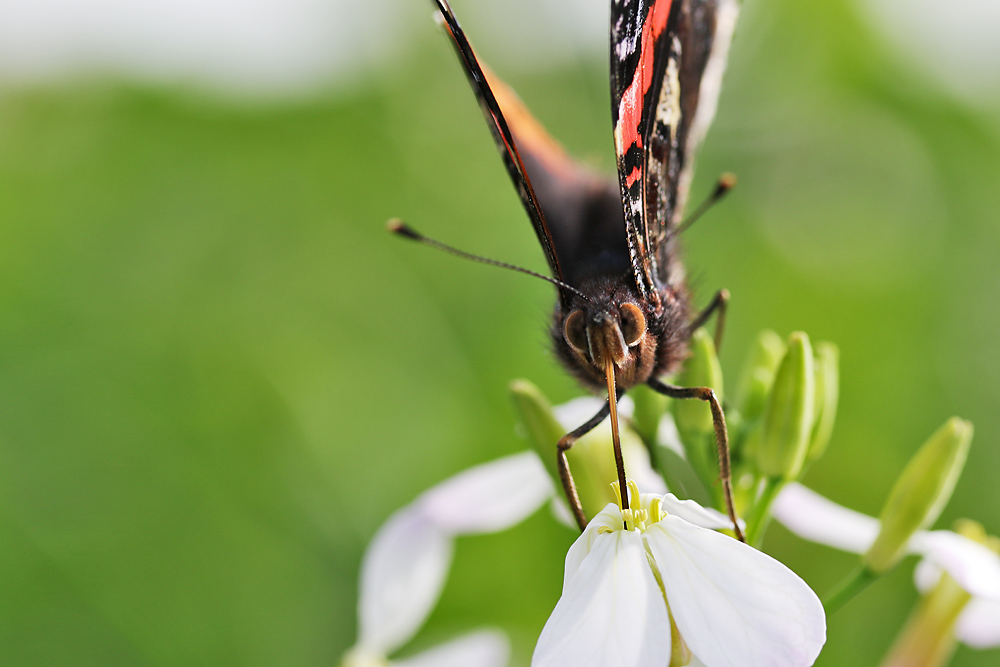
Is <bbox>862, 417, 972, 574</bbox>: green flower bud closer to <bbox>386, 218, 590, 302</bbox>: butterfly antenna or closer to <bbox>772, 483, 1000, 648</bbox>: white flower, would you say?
<bbox>772, 483, 1000, 648</bbox>: white flower

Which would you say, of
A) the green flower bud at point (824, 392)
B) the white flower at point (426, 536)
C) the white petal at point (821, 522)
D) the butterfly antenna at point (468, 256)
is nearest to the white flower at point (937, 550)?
the white petal at point (821, 522)

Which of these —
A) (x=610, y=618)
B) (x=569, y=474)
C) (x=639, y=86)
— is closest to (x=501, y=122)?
(x=639, y=86)

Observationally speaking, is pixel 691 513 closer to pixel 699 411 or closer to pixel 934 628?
pixel 699 411

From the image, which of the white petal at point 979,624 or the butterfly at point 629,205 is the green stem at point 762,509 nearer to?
the butterfly at point 629,205

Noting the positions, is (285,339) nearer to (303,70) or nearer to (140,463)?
(140,463)

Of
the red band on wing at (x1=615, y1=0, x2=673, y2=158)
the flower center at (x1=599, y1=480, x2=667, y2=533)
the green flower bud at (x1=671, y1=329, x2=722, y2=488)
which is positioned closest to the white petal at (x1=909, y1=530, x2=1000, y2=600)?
the green flower bud at (x1=671, y1=329, x2=722, y2=488)

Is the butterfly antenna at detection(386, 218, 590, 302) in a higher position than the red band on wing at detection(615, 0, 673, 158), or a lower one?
lower
